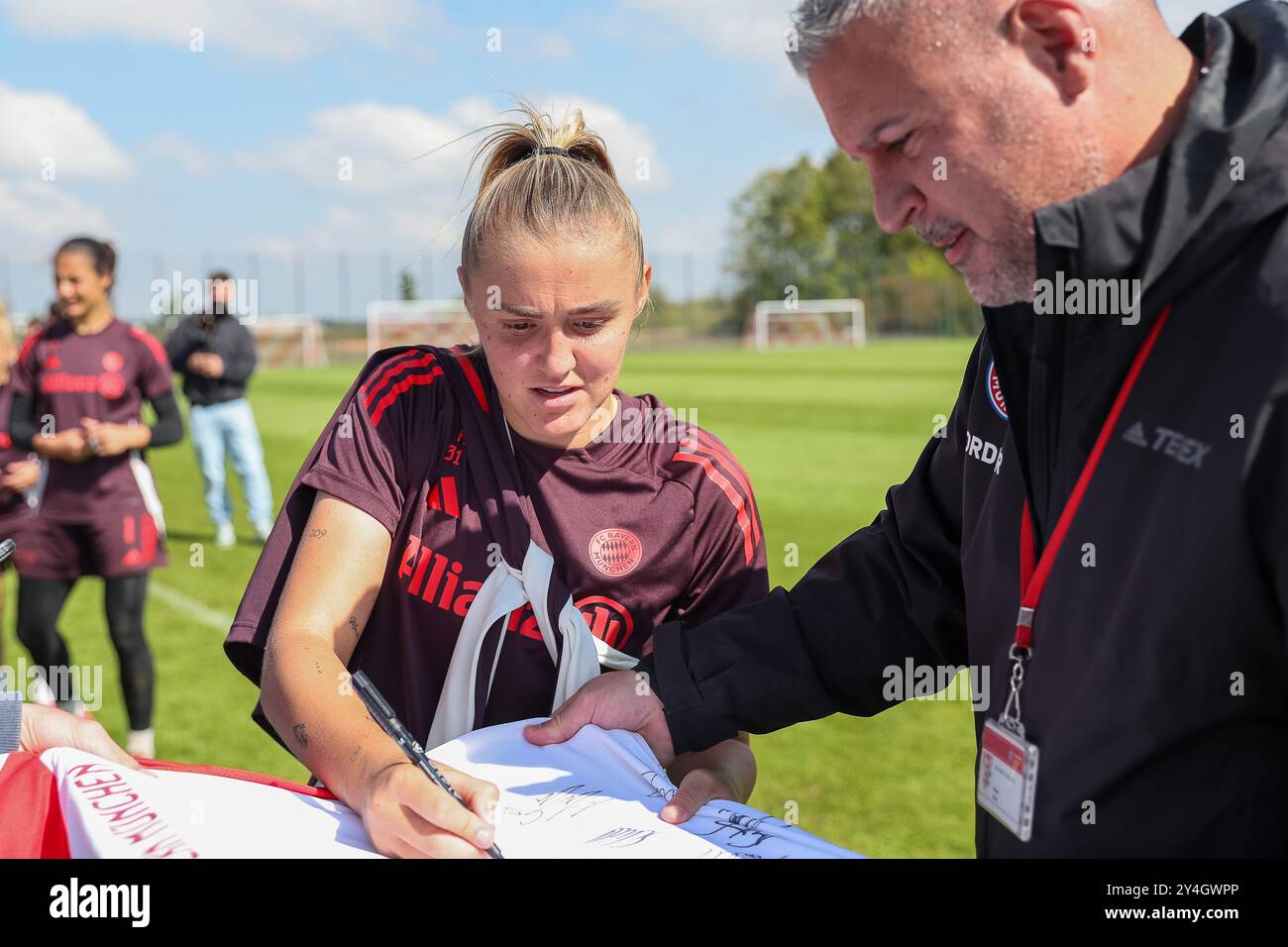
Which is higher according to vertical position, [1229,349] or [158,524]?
[1229,349]

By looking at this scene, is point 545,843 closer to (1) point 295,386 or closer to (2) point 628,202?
(2) point 628,202

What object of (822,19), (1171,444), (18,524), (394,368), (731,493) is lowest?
(18,524)

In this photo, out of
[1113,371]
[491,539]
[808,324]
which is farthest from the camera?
[808,324]

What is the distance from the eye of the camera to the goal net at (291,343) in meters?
44.2

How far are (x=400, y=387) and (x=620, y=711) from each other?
2.53 ft

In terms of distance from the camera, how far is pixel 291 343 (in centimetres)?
4456

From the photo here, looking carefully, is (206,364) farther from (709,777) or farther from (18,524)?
(709,777)

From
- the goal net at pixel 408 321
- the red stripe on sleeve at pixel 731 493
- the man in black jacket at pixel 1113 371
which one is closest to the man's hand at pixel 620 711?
the red stripe on sleeve at pixel 731 493

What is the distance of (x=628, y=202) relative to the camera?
2.38 meters

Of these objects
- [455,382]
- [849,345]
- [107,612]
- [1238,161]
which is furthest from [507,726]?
[849,345]

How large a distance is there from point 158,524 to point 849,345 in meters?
46.4

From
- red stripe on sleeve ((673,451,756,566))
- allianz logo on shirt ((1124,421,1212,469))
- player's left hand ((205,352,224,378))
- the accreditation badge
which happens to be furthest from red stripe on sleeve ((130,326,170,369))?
allianz logo on shirt ((1124,421,1212,469))

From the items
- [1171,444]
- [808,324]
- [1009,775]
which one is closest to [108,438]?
[1009,775]

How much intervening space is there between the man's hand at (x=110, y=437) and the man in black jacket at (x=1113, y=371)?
520 centimetres
